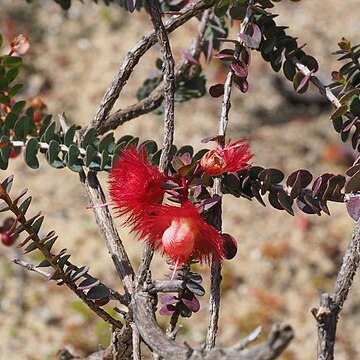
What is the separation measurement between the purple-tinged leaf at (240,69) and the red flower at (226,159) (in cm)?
8

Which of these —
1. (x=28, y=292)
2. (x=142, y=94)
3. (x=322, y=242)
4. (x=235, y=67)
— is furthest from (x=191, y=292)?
(x=322, y=242)

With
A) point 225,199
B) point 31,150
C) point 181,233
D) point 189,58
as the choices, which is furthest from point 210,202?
point 225,199

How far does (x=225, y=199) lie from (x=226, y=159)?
1.92 m

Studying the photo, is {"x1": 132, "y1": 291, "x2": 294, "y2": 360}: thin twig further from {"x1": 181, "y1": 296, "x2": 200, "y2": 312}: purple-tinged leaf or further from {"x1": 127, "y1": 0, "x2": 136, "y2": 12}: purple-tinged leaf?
{"x1": 127, "y1": 0, "x2": 136, "y2": 12}: purple-tinged leaf

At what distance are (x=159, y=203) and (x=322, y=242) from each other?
1.84m

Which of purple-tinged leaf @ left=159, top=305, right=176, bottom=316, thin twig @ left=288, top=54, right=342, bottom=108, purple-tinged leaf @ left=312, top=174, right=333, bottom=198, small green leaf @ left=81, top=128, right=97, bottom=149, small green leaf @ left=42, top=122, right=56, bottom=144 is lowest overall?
purple-tinged leaf @ left=159, top=305, right=176, bottom=316

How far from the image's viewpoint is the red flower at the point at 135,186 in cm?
59

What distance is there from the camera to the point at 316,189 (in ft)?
2.06

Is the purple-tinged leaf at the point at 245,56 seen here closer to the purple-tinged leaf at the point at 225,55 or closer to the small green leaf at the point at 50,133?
the purple-tinged leaf at the point at 225,55

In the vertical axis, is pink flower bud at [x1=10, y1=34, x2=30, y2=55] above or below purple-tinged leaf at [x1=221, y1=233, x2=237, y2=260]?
above

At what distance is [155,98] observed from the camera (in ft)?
2.85

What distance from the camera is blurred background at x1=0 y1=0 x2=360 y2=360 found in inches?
83.0

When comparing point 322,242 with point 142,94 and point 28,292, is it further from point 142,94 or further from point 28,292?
point 142,94

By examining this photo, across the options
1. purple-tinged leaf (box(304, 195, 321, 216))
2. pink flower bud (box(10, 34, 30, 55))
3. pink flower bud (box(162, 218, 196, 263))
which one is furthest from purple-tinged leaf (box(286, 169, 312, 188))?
pink flower bud (box(10, 34, 30, 55))
